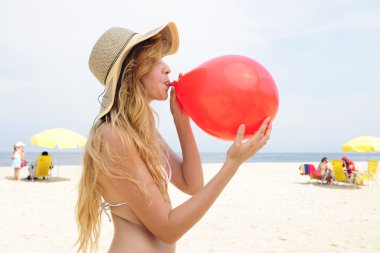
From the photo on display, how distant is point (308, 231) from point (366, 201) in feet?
16.2

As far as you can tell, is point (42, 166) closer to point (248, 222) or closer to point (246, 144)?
point (248, 222)

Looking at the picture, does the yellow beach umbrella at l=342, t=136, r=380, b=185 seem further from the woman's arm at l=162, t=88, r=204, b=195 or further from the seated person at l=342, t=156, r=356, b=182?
the woman's arm at l=162, t=88, r=204, b=195

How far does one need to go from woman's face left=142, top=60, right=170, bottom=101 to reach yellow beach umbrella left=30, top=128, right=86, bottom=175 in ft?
46.0

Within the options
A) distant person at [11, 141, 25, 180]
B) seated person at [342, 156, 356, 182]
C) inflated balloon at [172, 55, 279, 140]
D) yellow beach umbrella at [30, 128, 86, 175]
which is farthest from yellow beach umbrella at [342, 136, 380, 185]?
inflated balloon at [172, 55, 279, 140]

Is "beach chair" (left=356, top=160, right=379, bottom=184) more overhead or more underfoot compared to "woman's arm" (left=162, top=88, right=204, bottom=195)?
more underfoot

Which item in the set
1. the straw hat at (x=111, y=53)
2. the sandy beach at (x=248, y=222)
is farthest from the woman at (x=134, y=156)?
the sandy beach at (x=248, y=222)

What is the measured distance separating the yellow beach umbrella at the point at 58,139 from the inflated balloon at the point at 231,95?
46.1 ft

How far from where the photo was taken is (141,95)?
199 cm

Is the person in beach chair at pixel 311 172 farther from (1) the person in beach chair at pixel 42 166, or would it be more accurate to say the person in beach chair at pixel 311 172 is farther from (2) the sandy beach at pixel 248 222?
(1) the person in beach chair at pixel 42 166

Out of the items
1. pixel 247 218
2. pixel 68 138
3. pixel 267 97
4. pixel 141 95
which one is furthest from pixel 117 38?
pixel 68 138

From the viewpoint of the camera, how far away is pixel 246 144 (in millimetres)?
1929

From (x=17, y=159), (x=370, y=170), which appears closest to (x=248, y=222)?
(x=370, y=170)

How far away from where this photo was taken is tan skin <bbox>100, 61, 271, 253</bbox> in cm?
180

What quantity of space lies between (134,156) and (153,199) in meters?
0.22
